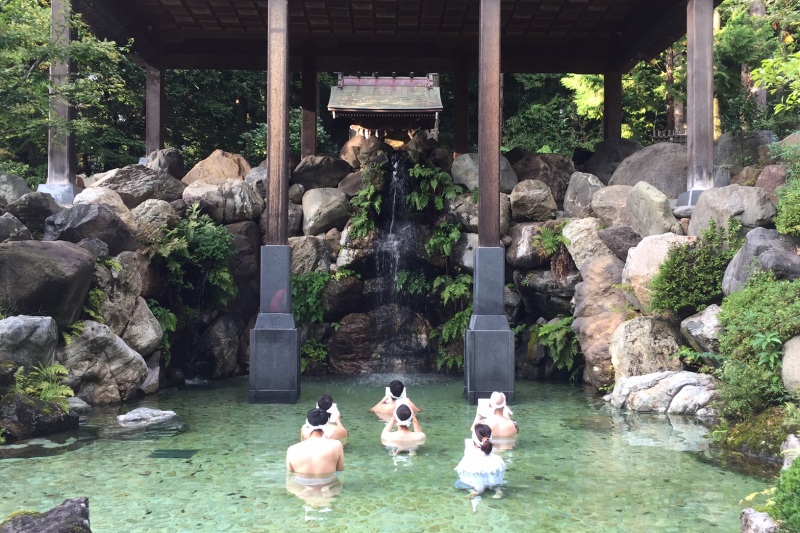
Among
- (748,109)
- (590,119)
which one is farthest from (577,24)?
(590,119)

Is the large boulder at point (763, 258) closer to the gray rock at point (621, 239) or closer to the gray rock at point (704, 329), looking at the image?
the gray rock at point (704, 329)

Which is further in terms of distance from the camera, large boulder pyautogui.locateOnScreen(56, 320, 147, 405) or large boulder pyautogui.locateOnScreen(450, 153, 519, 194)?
large boulder pyautogui.locateOnScreen(450, 153, 519, 194)

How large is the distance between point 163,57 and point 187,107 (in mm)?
6949

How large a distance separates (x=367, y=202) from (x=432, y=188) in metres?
1.45

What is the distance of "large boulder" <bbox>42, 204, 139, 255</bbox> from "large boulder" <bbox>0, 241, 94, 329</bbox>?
4.18 ft

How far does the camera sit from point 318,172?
17234 mm

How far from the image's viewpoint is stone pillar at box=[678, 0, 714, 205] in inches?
528

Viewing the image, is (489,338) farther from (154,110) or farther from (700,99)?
(154,110)

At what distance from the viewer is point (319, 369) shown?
14859 mm

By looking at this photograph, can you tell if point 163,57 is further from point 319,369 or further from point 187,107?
point 319,369

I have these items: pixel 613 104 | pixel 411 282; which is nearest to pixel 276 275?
pixel 411 282

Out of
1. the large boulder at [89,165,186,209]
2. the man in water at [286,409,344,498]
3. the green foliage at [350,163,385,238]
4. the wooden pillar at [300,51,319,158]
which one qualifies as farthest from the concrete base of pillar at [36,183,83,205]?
the man in water at [286,409,344,498]

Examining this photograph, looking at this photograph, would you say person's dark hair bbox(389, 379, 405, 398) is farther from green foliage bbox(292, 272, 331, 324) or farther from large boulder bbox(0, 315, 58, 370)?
green foliage bbox(292, 272, 331, 324)

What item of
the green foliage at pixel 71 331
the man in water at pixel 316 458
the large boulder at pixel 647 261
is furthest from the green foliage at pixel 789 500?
the green foliage at pixel 71 331
